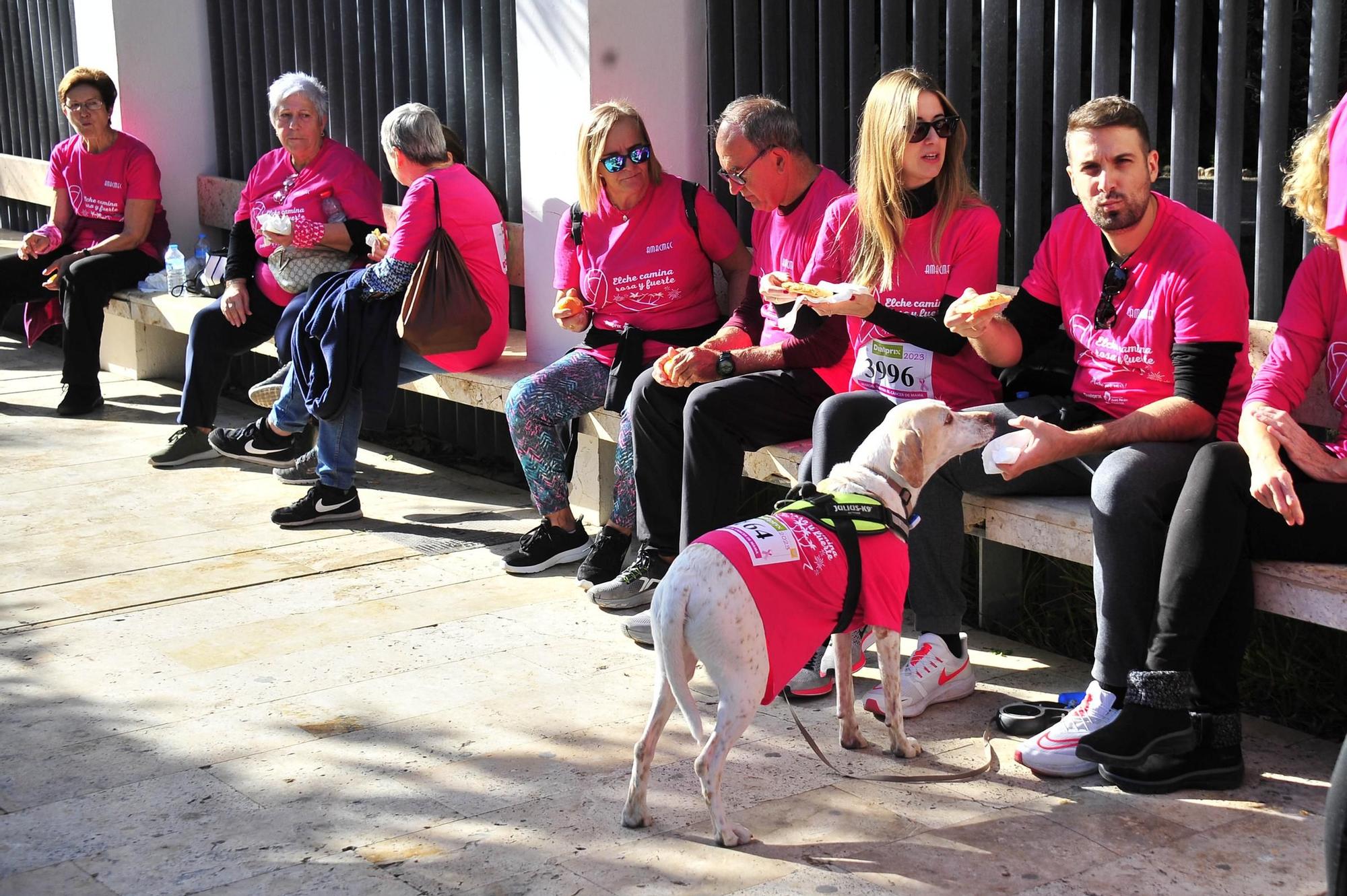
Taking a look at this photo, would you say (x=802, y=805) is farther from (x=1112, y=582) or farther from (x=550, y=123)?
(x=550, y=123)

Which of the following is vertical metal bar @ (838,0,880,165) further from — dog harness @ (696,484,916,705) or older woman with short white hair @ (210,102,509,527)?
dog harness @ (696,484,916,705)

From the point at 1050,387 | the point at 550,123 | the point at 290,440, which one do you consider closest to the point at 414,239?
the point at 550,123

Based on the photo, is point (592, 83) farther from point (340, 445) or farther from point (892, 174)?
point (892, 174)

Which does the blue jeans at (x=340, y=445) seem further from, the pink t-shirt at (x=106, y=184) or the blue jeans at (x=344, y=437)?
the pink t-shirt at (x=106, y=184)

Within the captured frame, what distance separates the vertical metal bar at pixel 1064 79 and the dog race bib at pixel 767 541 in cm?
213

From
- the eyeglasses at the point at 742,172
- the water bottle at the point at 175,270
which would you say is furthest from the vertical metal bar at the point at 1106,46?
the water bottle at the point at 175,270

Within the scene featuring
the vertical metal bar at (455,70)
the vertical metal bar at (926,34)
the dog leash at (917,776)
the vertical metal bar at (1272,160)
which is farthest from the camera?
the vertical metal bar at (455,70)

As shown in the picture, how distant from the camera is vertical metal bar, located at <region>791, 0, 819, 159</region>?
242 inches

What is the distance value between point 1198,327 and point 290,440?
4.74 metres

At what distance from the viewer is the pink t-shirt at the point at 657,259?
228 inches

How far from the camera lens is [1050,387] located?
15.3 feet

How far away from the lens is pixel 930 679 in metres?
4.47

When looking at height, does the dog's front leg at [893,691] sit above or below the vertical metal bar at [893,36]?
below

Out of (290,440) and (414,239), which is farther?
(290,440)
